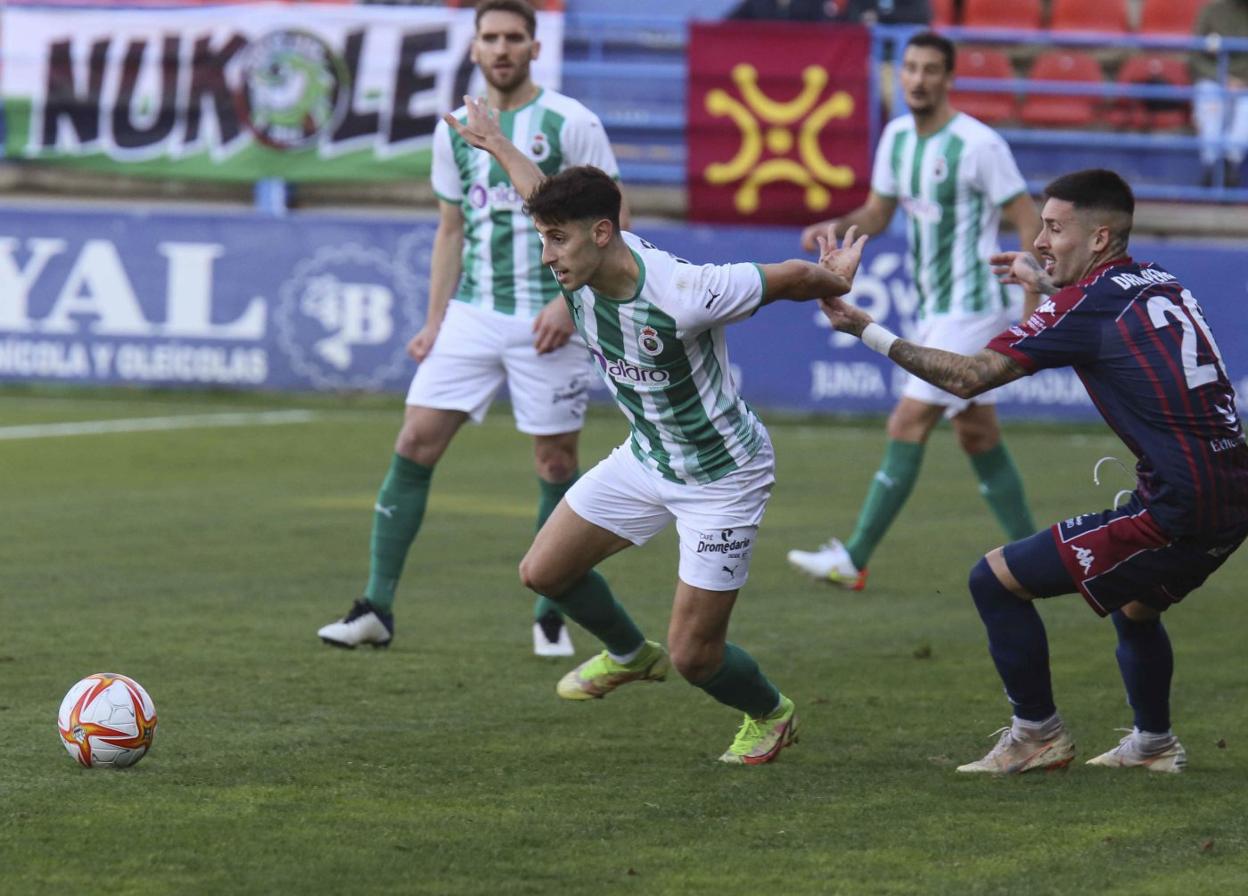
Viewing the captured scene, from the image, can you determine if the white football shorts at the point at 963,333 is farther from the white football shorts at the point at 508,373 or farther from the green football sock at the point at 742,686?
the green football sock at the point at 742,686

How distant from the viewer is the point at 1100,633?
8.34 meters

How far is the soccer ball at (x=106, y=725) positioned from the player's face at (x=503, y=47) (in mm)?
2940

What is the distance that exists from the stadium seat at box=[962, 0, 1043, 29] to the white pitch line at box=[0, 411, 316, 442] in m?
7.86

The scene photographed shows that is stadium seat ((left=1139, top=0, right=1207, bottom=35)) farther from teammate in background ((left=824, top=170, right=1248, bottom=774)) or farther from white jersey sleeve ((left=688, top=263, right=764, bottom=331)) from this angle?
white jersey sleeve ((left=688, top=263, right=764, bottom=331))

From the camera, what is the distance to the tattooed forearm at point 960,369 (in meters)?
5.59

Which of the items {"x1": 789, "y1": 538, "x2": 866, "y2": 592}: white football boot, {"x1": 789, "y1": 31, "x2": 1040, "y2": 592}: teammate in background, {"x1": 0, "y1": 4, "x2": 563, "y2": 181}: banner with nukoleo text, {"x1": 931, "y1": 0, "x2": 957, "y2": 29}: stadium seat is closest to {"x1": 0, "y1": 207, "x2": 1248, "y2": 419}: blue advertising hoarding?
{"x1": 0, "y1": 4, "x2": 563, "y2": 181}: banner with nukoleo text

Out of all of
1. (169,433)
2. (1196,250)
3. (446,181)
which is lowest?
(169,433)

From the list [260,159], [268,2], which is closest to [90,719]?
[260,159]

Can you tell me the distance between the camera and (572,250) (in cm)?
559

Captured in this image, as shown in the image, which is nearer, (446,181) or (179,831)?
(179,831)

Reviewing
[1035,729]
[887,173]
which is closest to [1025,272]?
[1035,729]

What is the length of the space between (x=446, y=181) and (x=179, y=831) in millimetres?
3472

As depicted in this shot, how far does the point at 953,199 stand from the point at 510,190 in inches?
108

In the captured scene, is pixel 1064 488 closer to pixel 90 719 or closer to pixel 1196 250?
pixel 1196 250
